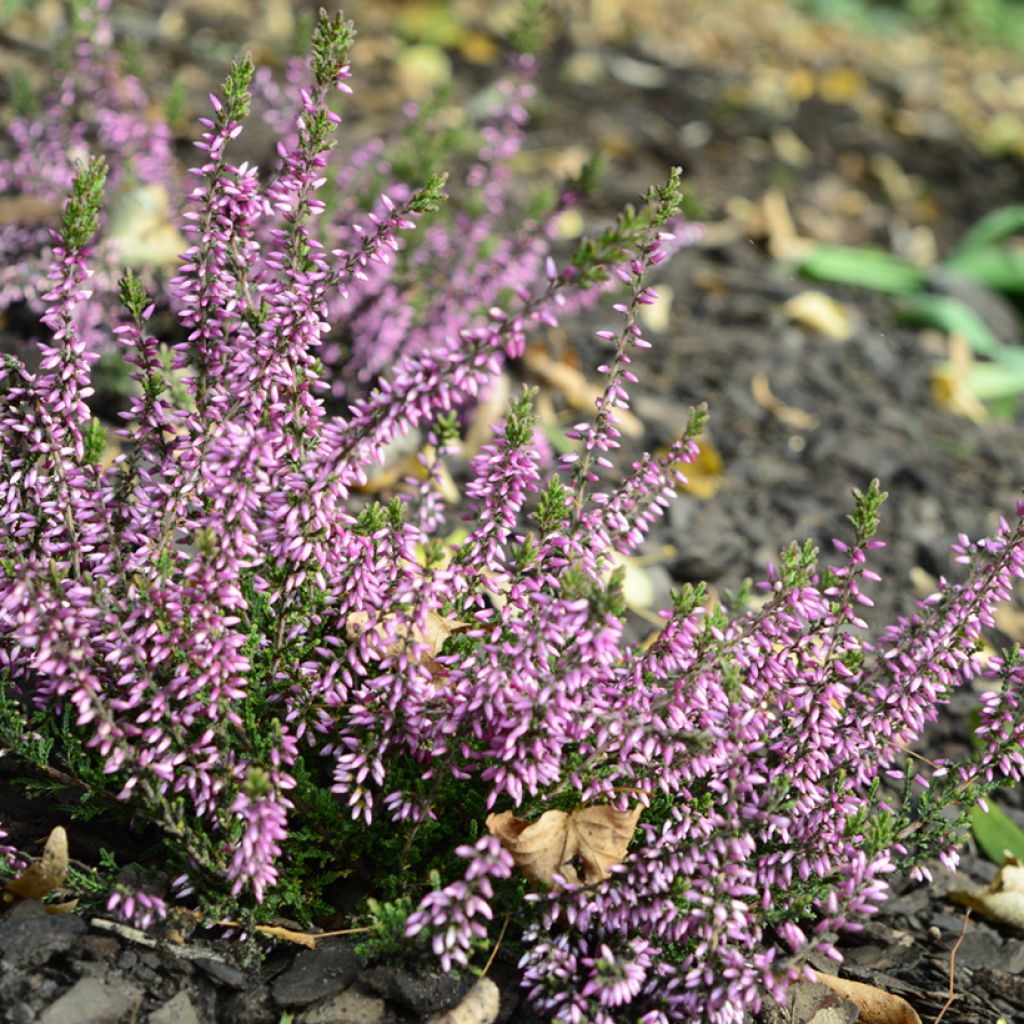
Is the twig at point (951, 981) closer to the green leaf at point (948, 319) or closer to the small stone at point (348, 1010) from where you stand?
the small stone at point (348, 1010)

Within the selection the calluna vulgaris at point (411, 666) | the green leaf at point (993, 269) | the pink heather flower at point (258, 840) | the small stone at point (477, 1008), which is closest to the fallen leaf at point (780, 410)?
the green leaf at point (993, 269)

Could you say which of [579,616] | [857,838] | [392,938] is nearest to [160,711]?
[392,938]

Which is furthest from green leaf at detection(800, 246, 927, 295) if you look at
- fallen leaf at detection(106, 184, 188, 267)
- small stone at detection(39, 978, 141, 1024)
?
small stone at detection(39, 978, 141, 1024)

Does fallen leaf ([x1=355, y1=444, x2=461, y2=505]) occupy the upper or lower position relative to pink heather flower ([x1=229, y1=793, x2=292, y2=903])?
lower

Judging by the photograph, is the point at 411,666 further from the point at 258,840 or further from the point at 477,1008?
the point at 477,1008

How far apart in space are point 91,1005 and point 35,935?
175 millimetres

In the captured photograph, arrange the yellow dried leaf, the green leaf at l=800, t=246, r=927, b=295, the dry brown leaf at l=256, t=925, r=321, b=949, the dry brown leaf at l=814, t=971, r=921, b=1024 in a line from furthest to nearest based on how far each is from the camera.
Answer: the green leaf at l=800, t=246, r=927, b=295
the yellow dried leaf
the dry brown leaf at l=814, t=971, r=921, b=1024
the dry brown leaf at l=256, t=925, r=321, b=949

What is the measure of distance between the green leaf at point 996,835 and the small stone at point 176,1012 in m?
2.06

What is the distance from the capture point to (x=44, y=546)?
2164 mm

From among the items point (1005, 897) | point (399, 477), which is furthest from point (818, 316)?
point (1005, 897)

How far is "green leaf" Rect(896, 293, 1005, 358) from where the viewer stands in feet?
18.4

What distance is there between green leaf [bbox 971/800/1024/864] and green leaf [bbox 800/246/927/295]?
10.8ft

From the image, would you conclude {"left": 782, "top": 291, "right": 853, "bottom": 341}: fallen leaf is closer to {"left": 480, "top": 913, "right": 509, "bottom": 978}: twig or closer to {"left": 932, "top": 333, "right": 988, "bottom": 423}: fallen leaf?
{"left": 932, "top": 333, "right": 988, "bottom": 423}: fallen leaf

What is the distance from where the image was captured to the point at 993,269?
630 cm
